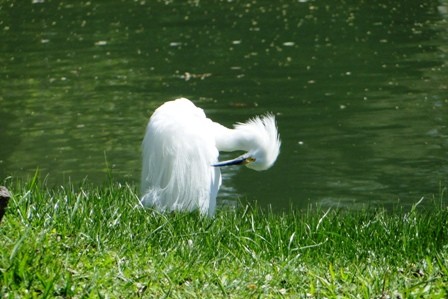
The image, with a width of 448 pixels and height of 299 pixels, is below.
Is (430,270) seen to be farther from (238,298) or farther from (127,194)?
(127,194)

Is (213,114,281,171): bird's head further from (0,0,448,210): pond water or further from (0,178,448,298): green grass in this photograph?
(0,0,448,210): pond water

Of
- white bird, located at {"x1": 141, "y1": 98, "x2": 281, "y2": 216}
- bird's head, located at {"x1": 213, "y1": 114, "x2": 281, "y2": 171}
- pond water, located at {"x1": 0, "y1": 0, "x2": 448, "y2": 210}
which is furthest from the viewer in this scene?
pond water, located at {"x1": 0, "y1": 0, "x2": 448, "y2": 210}

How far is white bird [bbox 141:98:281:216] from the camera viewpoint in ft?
22.8

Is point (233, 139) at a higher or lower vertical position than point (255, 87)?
higher

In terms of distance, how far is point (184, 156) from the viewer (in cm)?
696

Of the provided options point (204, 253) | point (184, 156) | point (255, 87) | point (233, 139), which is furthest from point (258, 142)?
point (255, 87)

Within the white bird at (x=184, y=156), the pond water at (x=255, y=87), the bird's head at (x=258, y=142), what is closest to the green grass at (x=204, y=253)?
the white bird at (x=184, y=156)

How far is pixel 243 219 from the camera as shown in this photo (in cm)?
617

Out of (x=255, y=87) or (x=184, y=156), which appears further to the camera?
(x=255, y=87)

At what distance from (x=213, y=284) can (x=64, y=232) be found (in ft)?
3.12

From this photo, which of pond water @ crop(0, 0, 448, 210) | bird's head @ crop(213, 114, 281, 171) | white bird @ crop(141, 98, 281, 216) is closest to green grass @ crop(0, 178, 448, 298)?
white bird @ crop(141, 98, 281, 216)

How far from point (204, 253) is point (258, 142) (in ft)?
7.90

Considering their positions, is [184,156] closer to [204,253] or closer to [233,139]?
[233,139]

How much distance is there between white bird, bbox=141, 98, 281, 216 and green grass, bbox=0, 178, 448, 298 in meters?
0.58
